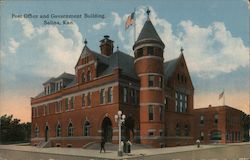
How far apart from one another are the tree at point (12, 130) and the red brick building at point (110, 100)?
3.51 meters

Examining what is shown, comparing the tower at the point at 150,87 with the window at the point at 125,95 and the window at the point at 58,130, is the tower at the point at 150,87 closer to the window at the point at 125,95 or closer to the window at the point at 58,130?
the window at the point at 125,95

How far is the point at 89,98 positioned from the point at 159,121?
5699 millimetres

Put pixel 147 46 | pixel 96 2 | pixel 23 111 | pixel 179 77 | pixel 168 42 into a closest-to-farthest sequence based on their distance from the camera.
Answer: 1. pixel 96 2
2. pixel 23 111
3. pixel 168 42
4. pixel 147 46
5. pixel 179 77

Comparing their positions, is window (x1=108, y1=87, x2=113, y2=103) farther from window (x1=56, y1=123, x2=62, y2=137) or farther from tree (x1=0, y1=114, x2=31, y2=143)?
tree (x1=0, y1=114, x2=31, y2=143)

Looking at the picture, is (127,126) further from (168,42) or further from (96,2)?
(96,2)

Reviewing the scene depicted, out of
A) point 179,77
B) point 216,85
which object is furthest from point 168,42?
point 179,77

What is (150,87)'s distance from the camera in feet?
92.6

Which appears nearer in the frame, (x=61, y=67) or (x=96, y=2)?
(x=96, y=2)

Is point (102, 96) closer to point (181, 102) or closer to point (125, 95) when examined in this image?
point (125, 95)

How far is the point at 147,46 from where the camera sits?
2780 centimetres

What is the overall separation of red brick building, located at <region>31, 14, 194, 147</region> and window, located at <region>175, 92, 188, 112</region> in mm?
3803

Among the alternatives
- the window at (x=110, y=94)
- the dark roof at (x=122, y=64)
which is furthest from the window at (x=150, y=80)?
the window at (x=110, y=94)

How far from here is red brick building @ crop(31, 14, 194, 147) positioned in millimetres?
27359

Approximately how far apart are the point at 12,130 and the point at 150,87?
39.2 ft
